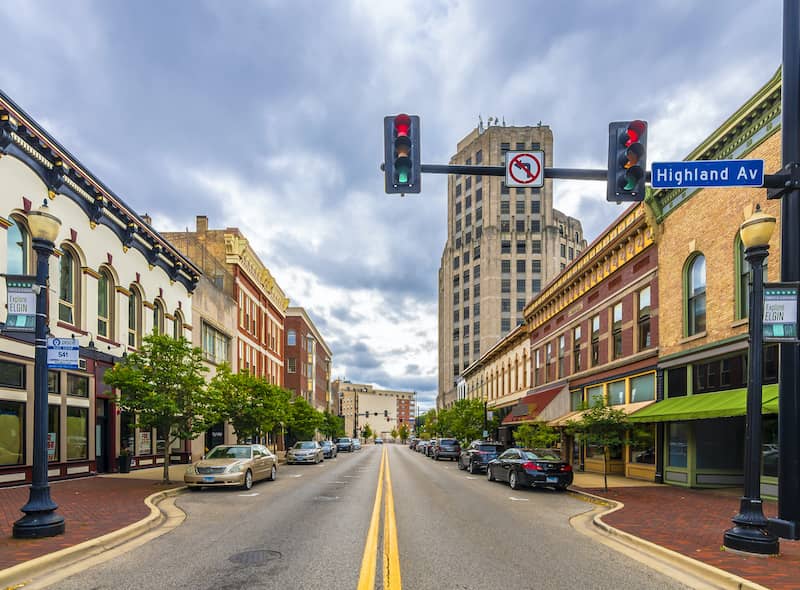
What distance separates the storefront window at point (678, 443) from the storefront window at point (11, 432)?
20.2 metres

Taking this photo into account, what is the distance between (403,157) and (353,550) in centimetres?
575

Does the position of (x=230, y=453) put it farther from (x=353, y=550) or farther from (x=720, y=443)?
(x=720, y=443)

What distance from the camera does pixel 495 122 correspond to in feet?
331

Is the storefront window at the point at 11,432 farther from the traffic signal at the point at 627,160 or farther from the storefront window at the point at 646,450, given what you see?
the storefront window at the point at 646,450

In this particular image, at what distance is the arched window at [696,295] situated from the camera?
1886cm

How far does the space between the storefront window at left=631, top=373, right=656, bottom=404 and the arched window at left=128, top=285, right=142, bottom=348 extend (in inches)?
801

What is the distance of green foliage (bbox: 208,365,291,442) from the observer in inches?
1050

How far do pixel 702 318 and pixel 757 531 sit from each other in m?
11.7

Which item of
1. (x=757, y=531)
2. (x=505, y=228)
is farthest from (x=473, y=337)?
(x=757, y=531)

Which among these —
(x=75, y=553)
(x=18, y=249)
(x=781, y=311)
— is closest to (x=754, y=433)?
(x=781, y=311)

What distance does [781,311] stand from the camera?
8.94 metres

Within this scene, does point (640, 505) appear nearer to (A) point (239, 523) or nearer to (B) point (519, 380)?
(A) point (239, 523)

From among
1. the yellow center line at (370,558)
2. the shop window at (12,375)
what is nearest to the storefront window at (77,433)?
the shop window at (12,375)

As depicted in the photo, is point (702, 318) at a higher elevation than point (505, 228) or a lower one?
lower
